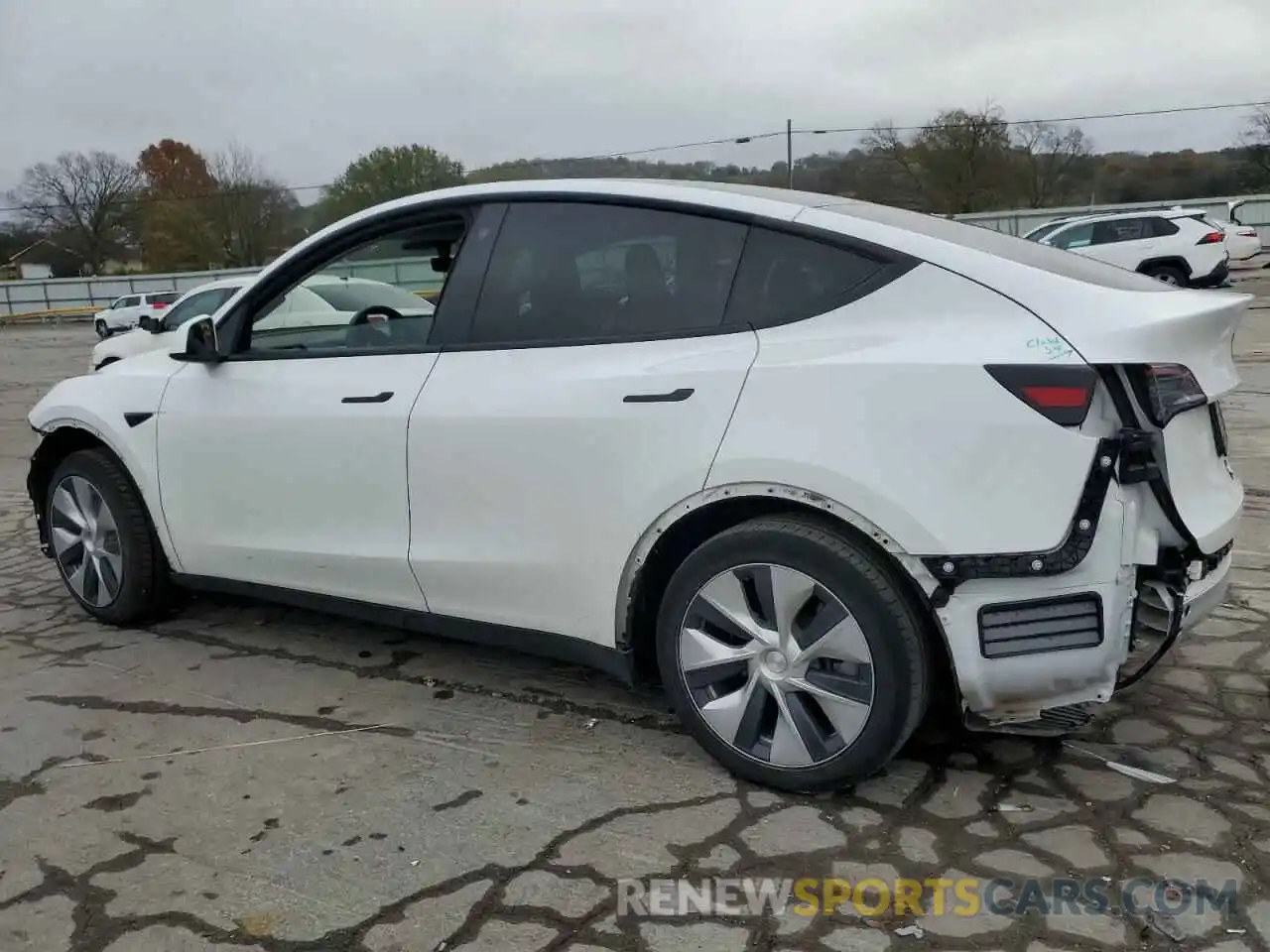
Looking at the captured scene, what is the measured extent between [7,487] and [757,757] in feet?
23.0

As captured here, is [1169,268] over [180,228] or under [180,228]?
under

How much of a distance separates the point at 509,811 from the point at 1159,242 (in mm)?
19624

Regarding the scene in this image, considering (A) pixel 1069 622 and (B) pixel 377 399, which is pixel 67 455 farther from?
(A) pixel 1069 622

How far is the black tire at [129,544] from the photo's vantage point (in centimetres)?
414

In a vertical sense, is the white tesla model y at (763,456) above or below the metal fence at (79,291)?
below

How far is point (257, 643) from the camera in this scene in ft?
13.6

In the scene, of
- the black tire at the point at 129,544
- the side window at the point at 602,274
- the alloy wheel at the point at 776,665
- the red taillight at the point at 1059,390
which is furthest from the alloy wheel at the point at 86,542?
the red taillight at the point at 1059,390

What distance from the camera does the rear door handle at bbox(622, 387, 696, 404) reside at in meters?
2.74

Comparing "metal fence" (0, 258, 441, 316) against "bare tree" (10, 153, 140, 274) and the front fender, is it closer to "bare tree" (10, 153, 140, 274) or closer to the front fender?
"bare tree" (10, 153, 140, 274)

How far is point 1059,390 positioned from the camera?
2.33 m

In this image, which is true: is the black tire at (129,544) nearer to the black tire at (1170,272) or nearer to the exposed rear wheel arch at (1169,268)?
the exposed rear wheel arch at (1169,268)

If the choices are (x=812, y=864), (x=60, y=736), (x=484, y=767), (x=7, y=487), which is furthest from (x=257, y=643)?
(x=7, y=487)

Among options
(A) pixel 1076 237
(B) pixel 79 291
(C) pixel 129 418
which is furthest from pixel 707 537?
(B) pixel 79 291

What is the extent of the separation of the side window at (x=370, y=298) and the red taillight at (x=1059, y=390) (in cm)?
191
